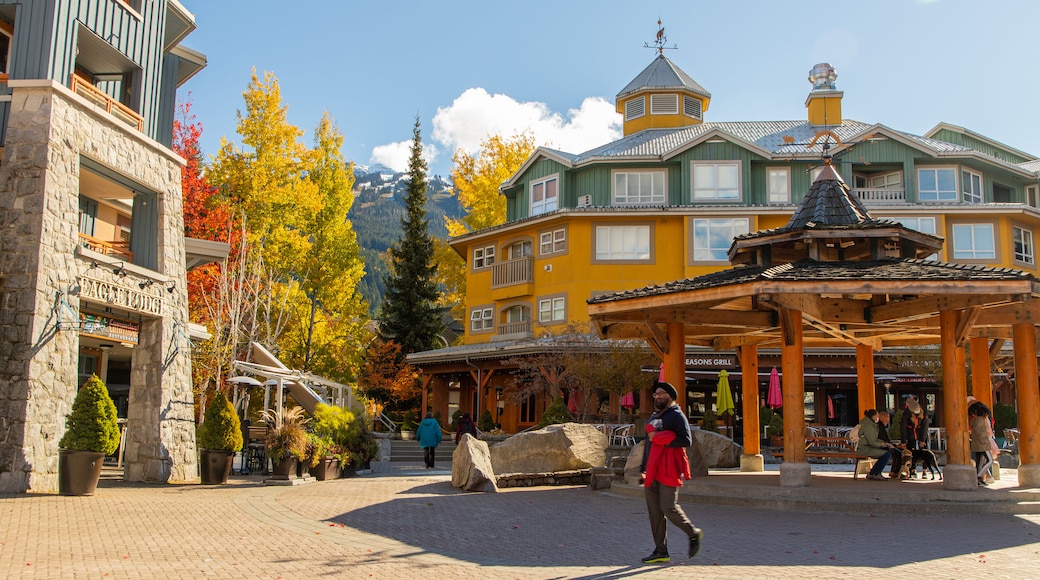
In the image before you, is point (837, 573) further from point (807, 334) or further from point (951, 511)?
point (807, 334)

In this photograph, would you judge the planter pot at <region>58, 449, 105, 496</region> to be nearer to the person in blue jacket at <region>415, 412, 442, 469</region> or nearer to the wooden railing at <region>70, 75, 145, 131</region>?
the wooden railing at <region>70, 75, 145, 131</region>

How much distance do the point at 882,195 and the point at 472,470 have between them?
2678cm

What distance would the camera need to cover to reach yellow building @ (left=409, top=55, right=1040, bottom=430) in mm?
35875

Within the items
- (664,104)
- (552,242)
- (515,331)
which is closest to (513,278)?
(515,331)

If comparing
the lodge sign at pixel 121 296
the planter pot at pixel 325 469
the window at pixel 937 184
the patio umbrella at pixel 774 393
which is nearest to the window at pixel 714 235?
the window at pixel 937 184

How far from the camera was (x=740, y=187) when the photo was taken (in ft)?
121

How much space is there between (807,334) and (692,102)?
26210 mm

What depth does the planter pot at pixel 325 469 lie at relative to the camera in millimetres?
18797

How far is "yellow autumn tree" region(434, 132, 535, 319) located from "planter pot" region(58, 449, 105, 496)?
103 ft

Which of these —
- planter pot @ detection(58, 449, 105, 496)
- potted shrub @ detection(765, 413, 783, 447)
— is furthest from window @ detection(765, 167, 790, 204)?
planter pot @ detection(58, 449, 105, 496)

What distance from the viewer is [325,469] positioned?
18891 millimetres

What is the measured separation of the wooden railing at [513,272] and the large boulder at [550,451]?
776 inches

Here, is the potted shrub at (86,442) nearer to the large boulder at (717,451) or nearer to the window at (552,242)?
the large boulder at (717,451)

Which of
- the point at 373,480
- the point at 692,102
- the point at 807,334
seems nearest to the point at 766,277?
the point at 807,334
